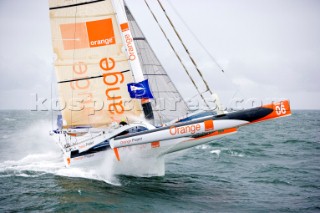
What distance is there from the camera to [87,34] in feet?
47.0

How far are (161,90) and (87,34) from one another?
13.5ft

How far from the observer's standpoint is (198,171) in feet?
55.9

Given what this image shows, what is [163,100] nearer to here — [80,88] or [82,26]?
[80,88]

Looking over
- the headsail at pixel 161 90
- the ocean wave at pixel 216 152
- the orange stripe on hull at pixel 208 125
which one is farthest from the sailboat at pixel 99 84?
the ocean wave at pixel 216 152

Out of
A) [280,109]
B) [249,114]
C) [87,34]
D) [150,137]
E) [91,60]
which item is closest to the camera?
[280,109]

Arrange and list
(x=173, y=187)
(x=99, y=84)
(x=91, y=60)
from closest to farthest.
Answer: (x=173, y=187)
(x=91, y=60)
(x=99, y=84)

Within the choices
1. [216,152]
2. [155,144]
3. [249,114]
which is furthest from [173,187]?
[216,152]

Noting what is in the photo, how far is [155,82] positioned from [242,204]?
6809 mm

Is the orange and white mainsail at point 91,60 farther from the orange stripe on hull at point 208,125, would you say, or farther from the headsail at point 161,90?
the orange stripe on hull at point 208,125

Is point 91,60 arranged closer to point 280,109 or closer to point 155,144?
point 155,144

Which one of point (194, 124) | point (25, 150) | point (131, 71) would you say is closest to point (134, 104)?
point (131, 71)

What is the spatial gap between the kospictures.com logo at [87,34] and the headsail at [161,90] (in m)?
2.29

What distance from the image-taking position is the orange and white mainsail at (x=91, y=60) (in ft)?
46.7

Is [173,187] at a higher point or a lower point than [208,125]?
lower
